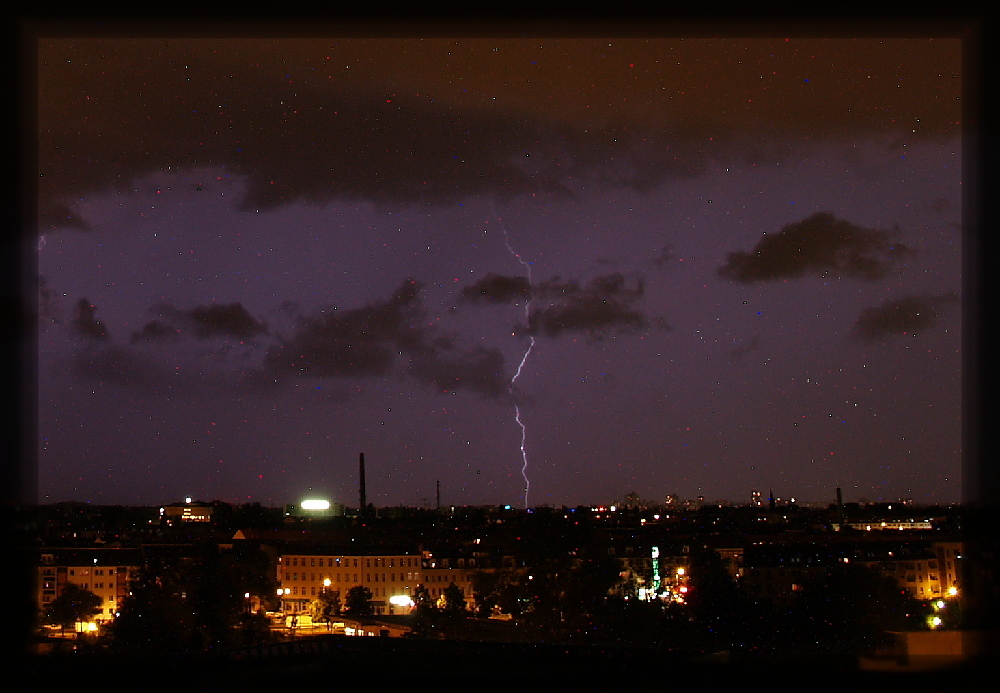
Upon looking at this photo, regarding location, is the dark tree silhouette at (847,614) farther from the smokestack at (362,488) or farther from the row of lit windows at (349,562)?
the smokestack at (362,488)

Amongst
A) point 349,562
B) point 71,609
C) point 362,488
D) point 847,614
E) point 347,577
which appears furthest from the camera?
point 362,488

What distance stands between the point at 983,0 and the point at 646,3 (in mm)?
862

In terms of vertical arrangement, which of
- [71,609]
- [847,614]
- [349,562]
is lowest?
[349,562]

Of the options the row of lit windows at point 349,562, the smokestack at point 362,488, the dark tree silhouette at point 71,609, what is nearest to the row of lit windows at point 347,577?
the row of lit windows at point 349,562

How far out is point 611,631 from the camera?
639 inches

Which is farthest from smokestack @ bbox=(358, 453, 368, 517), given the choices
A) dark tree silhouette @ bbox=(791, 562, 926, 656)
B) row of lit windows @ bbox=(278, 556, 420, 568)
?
dark tree silhouette @ bbox=(791, 562, 926, 656)

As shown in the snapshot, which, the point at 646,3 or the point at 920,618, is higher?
the point at 646,3

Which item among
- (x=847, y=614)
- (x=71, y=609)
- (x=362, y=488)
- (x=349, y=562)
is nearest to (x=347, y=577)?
(x=349, y=562)

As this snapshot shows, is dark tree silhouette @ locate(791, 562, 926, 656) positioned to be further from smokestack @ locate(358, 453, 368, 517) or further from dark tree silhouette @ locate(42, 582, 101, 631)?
smokestack @ locate(358, 453, 368, 517)

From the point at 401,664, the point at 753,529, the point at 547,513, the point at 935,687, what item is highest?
the point at 935,687

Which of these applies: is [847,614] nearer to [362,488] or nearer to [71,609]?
[71,609]

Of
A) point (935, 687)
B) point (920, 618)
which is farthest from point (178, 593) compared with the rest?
point (935, 687)

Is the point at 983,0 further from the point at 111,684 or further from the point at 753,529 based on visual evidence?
the point at 753,529

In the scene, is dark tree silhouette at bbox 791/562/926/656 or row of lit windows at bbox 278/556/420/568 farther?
row of lit windows at bbox 278/556/420/568
